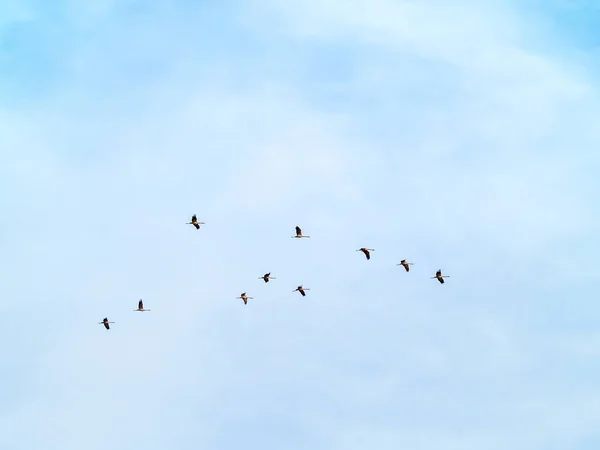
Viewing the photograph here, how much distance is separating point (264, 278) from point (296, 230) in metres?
7.52

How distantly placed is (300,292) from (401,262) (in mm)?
13995

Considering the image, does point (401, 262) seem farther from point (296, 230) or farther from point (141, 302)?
point (141, 302)

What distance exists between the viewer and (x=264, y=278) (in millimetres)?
139375

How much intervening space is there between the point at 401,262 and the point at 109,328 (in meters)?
38.9

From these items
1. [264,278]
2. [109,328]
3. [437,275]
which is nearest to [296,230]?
[264,278]

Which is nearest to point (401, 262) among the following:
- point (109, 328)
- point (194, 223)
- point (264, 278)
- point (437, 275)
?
point (437, 275)

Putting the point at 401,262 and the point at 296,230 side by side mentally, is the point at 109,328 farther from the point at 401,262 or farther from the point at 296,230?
the point at 401,262

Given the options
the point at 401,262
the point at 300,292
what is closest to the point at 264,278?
the point at 300,292

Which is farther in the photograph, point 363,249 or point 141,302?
point 141,302

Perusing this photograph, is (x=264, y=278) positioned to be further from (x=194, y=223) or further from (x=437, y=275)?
(x=437, y=275)

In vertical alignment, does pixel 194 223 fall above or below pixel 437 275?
above

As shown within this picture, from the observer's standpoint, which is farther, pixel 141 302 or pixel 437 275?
pixel 141 302

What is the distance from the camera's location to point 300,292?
5679 inches

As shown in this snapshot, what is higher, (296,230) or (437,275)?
(296,230)
